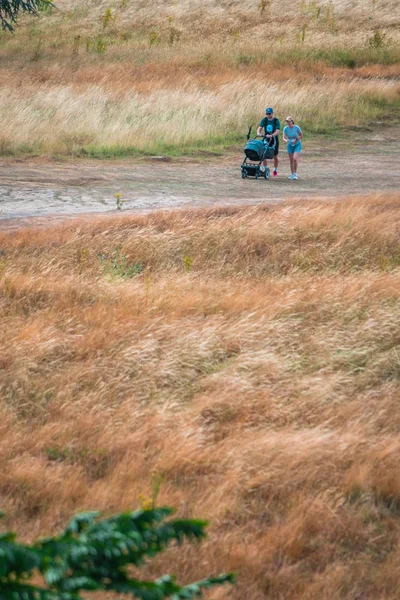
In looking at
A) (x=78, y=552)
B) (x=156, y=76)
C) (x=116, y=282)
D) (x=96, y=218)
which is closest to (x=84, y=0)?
(x=156, y=76)

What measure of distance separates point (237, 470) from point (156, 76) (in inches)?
790

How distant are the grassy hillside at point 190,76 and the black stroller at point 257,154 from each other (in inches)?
109

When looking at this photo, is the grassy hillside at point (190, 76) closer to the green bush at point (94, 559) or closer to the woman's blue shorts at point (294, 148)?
the woman's blue shorts at point (294, 148)

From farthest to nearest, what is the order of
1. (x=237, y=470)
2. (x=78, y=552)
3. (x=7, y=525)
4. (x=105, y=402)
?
(x=105, y=402) < (x=237, y=470) < (x=7, y=525) < (x=78, y=552)

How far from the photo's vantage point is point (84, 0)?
139 ft

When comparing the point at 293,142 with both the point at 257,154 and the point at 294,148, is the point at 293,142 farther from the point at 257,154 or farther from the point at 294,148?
the point at 257,154

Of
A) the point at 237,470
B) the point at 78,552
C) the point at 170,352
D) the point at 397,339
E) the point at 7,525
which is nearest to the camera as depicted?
the point at 78,552

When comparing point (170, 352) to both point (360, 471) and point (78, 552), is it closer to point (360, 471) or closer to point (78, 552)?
point (360, 471)

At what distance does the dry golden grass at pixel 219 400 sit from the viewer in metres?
4.63

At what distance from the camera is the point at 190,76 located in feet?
76.9

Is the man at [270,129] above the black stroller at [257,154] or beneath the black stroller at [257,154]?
above

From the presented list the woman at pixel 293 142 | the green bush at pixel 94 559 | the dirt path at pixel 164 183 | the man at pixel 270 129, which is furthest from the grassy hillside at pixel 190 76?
the green bush at pixel 94 559

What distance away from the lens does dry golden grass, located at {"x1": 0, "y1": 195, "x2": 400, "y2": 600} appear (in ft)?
15.2

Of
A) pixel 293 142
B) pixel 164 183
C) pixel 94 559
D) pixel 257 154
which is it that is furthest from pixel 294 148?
pixel 94 559
